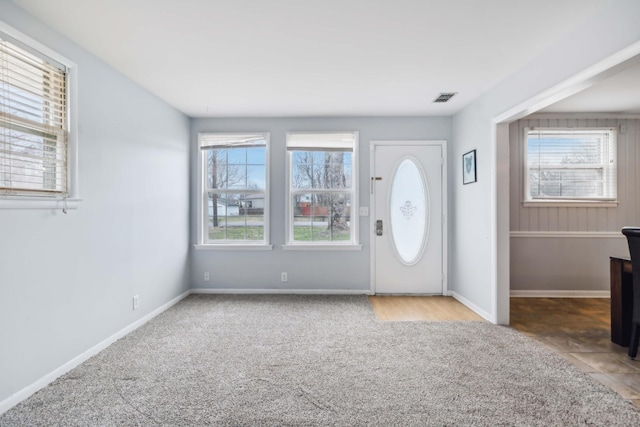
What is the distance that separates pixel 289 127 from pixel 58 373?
3445 millimetres

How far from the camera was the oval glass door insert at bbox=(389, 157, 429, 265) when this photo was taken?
14.5ft

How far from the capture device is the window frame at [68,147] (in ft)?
6.61

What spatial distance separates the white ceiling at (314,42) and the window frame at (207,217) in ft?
2.86

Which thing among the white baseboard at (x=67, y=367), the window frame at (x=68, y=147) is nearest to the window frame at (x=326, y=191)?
the white baseboard at (x=67, y=367)

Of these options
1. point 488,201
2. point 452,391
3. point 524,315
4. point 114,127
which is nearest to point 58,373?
point 114,127

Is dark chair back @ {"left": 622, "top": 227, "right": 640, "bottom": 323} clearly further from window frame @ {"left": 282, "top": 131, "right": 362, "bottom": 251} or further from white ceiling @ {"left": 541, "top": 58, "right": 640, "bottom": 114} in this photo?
window frame @ {"left": 282, "top": 131, "right": 362, "bottom": 251}

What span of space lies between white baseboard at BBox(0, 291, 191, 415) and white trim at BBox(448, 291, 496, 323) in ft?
11.6

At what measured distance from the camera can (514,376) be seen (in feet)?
7.38

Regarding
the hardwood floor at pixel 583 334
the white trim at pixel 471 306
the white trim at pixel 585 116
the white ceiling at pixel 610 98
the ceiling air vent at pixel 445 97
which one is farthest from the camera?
the white trim at pixel 585 116

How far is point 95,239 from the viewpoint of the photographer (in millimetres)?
2623

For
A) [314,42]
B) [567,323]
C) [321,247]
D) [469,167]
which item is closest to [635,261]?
[567,323]

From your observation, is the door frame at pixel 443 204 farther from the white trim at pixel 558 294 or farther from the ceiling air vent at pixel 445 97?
the white trim at pixel 558 294

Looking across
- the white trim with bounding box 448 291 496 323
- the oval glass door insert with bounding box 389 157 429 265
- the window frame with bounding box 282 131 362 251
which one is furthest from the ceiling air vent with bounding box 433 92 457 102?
the white trim with bounding box 448 291 496 323

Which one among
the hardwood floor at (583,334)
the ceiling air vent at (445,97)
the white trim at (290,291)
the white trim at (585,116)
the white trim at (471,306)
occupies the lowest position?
the hardwood floor at (583,334)
